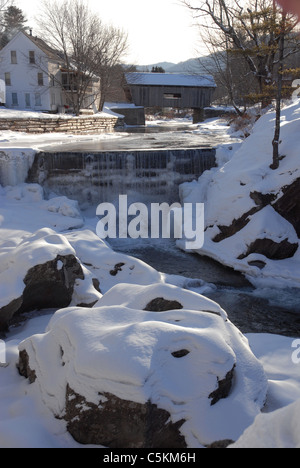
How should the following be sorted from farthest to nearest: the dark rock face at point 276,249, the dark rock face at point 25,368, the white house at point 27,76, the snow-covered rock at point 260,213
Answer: the white house at point 27,76 < the dark rock face at point 276,249 < the snow-covered rock at point 260,213 < the dark rock face at point 25,368

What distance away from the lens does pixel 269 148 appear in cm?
1223

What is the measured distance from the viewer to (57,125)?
23141 millimetres

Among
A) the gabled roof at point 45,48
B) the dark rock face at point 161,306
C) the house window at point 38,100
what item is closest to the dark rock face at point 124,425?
the dark rock face at point 161,306

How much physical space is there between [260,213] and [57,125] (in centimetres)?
1600

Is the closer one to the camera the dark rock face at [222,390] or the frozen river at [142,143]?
the dark rock face at [222,390]

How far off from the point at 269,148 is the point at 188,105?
25.0m

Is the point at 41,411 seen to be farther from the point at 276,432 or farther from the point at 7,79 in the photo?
the point at 7,79

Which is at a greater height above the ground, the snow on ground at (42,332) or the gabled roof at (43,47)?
the gabled roof at (43,47)

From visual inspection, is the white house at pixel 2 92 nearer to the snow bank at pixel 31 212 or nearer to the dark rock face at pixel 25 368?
the snow bank at pixel 31 212

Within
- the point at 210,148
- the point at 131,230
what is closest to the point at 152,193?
the point at 131,230

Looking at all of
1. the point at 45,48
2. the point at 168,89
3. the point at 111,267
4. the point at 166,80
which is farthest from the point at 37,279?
the point at 166,80

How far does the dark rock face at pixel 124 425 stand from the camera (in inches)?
128
